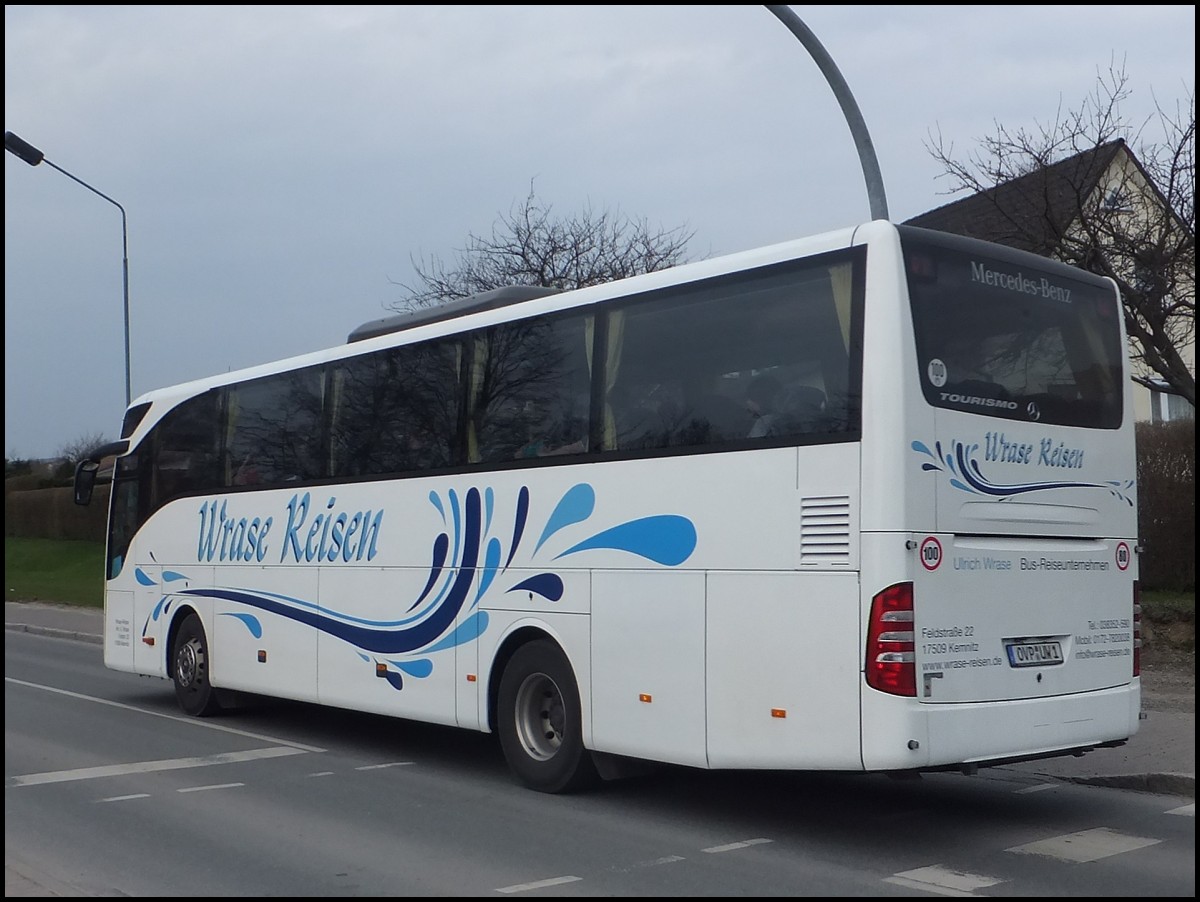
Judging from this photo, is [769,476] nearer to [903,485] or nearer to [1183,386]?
[903,485]

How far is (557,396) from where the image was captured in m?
9.62

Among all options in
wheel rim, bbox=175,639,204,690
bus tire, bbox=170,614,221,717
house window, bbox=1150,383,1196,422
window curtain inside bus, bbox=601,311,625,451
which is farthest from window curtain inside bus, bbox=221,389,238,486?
house window, bbox=1150,383,1196,422

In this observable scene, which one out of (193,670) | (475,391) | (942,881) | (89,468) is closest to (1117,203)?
(475,391)

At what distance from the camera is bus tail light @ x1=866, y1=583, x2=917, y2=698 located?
729 cm

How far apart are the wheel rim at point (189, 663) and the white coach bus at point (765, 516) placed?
295 cm

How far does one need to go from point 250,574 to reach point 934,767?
7722 mm

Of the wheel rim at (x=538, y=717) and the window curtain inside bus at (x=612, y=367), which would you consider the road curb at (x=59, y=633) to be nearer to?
the wheel rim at (x=538, y=717)

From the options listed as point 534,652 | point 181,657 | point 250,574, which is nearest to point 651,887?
point 534,652

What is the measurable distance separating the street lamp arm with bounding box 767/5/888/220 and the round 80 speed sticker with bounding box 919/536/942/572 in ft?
17.5

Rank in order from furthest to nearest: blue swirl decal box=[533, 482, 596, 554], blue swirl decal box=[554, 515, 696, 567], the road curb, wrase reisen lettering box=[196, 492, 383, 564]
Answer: the road curb, wrase reisen lettering box=[196, 492, 383, 564], blue swirl decal box=[533, 482, 596, 554], blue swirl decal box=[554, 515, 696, 567]

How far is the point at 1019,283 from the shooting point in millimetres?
8367

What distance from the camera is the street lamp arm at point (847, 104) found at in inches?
471

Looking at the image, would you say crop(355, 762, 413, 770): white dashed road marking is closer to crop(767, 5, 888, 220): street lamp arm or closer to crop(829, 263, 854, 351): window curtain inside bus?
crop(829, 263, 854, 351): window curtain inside bus

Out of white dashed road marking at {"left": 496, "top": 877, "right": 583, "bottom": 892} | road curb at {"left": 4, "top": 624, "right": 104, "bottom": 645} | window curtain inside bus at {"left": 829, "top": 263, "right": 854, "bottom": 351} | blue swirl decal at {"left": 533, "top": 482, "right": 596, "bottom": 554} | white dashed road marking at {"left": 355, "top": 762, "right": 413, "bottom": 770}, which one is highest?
window curtain inside bus at {"left": 829, "top": 263, "right": 854, "bottom": 351}
